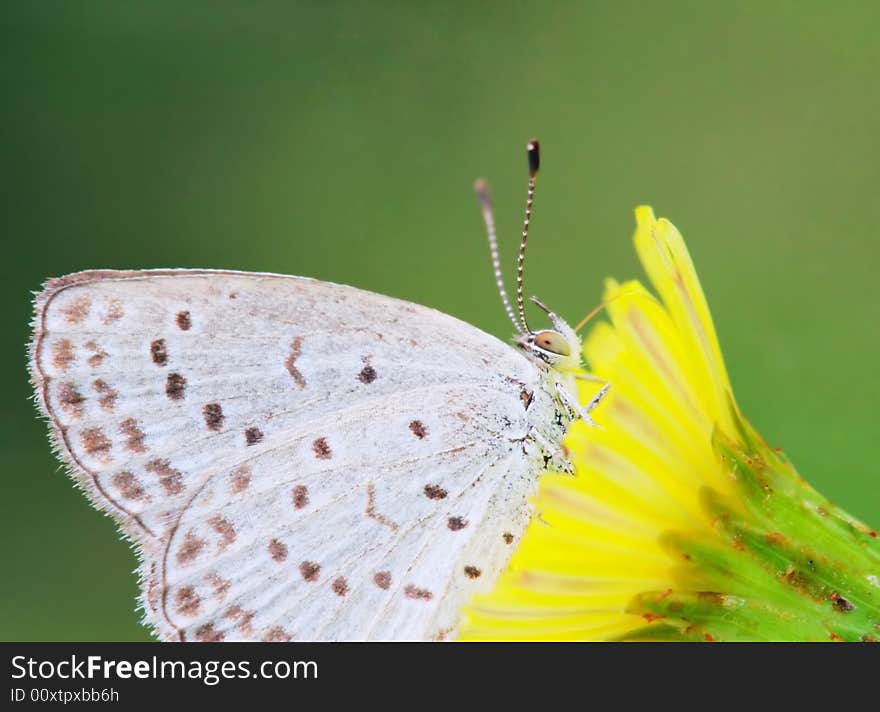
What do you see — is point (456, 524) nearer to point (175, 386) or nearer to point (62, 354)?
point (175, 386)

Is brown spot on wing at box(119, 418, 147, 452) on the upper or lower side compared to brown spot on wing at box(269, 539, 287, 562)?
upper

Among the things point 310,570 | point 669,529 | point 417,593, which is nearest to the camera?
point 669,529

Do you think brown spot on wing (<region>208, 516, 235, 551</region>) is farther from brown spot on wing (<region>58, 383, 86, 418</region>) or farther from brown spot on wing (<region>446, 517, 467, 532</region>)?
brown spot on wing (<region>446, 517, 467, 532</region>)

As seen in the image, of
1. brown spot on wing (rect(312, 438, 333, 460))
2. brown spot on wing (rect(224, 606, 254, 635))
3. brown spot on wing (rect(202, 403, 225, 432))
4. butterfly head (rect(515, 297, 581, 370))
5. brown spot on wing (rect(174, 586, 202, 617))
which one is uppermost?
butterfly head (rect(515, 297, 581, 370))

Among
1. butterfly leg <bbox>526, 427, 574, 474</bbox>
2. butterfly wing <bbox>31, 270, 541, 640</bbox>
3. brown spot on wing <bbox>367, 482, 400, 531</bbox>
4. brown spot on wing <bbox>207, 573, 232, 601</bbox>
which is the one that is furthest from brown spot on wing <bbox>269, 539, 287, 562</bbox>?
butterfly leg <bbox>526, 427, 574, 474</bbox>

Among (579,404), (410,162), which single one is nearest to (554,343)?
(579,404)
